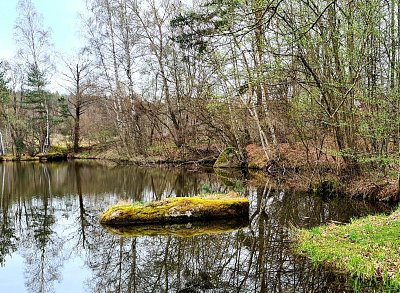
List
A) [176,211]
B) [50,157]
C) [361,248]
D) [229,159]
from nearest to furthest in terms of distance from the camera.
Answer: [361,248]
[176,211]
[229,159]
[50,157]

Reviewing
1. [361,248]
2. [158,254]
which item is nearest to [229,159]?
[158,254]

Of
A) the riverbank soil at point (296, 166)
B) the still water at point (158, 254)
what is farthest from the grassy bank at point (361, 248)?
the riverbank soil at point (296, 166)

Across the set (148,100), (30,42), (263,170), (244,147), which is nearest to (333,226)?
(263,170)

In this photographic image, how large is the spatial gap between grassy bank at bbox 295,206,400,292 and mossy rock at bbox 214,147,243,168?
17367 millimetres

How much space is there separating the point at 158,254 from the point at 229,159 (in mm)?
19376

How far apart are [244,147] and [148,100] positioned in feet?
33.7

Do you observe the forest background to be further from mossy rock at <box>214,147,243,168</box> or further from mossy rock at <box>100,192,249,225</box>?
mossy rock at <box>100,192,249,225</box>

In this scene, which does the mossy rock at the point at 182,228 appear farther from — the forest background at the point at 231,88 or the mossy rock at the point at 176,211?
the forest background at the point at 231,88

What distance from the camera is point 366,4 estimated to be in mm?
11336

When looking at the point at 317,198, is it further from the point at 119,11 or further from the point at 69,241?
the point at 119,11

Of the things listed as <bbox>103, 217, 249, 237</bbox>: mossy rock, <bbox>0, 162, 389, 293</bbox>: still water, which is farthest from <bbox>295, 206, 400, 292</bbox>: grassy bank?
<bbox>103, 217, 249, 237</bbox>: mossy rock

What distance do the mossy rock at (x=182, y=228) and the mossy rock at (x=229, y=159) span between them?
15.8 meters

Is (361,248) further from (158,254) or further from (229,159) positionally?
(229,159)

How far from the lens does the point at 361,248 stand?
22.6ft
